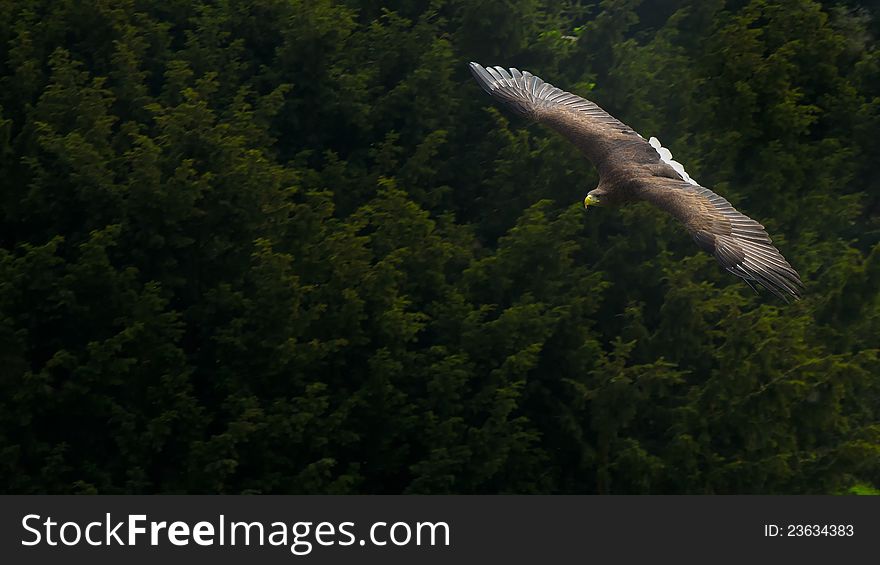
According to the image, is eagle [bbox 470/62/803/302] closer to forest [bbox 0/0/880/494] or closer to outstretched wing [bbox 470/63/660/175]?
outstretched wing [bbox 470/63/660/175]

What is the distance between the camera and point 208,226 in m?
16.1

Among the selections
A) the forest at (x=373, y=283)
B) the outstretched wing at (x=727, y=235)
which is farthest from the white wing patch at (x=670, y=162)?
the forest at (x=373, y=283)

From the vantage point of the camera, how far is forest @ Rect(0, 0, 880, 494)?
15.2m

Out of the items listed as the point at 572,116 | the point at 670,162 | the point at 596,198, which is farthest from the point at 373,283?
the point at 670,162

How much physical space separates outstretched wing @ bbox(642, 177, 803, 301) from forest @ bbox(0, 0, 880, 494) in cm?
264

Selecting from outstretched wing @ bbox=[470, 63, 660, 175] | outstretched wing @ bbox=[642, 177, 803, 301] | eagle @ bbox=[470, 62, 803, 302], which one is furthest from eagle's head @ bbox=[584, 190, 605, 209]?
outstretched wing @ bbox=[642, 177, 803, 301]

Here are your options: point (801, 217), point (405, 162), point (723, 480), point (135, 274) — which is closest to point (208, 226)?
point (135, 274)

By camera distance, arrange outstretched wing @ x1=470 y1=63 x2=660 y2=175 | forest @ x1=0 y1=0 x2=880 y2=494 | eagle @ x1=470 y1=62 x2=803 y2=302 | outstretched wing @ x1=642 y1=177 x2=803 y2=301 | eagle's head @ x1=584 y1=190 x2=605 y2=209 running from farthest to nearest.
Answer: forest @ x1=0 y1=0 x2=880 y2=494, outstretched wing @ x1=470 y1=63 x2=660 y2=175, eagle's head @ x1=584 y1=190 x2=605 y2=209, eagle @ x1=470 y1=62 x2=803 y2=302, outstretched wing @ x1=642 y1=177 x2=803 y2=301

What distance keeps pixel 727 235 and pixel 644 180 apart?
117cm

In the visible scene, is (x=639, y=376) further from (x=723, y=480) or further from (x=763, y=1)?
(x=763, y=1)

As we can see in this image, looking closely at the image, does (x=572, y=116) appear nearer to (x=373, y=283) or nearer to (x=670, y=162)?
(x=670, y=162)

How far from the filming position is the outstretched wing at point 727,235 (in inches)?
496

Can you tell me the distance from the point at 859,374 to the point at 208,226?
6156mm

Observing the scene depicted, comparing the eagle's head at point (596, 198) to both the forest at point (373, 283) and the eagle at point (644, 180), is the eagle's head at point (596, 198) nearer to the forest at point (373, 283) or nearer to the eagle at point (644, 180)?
the eagle at point (644, 180)
